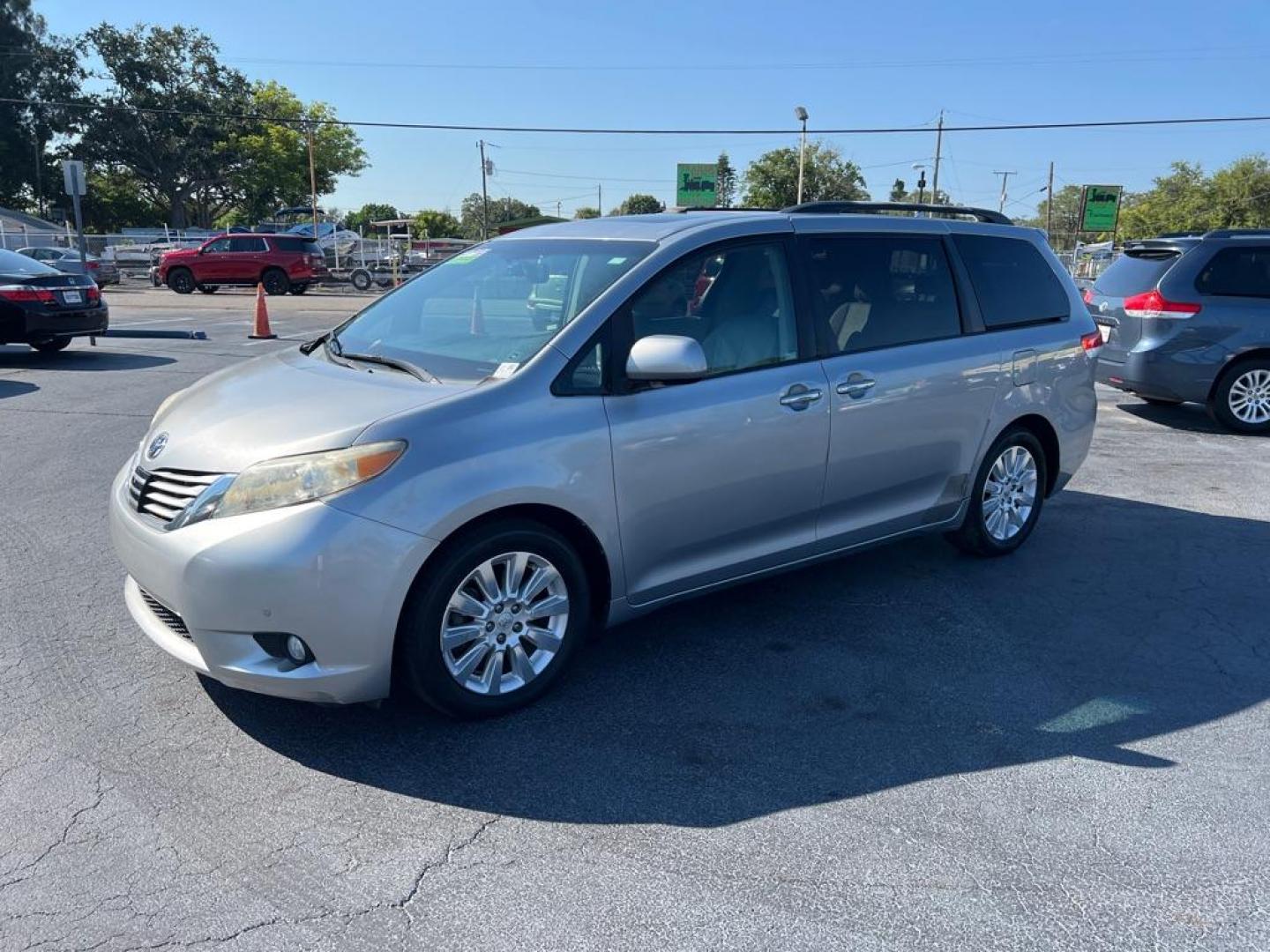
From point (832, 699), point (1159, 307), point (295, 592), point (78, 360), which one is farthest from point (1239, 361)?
point (78, 360)

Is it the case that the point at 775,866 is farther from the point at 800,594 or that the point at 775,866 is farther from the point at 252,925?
the point at 800,594

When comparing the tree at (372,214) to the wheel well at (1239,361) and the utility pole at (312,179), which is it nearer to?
the utility pole at (312,179)

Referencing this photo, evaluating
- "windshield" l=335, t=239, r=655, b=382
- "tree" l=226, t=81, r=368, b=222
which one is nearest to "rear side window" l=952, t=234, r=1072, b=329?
"windshield" l=335, t=239, r=655, b=382

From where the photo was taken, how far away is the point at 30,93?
193 ft

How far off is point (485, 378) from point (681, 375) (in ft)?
2.42

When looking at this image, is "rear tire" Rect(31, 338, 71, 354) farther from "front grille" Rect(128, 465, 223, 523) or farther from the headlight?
the headlight

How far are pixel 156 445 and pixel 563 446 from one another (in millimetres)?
1541

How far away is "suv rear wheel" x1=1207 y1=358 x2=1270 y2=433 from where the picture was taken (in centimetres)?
934

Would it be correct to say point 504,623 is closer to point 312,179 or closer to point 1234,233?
point 1234,233

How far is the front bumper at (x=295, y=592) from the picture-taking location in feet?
10.1

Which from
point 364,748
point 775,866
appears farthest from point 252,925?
point 775,866

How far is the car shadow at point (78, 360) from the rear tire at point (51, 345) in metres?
0.07

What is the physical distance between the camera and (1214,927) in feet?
8.43

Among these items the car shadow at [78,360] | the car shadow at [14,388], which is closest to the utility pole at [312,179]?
the car shadow at [78,360]
